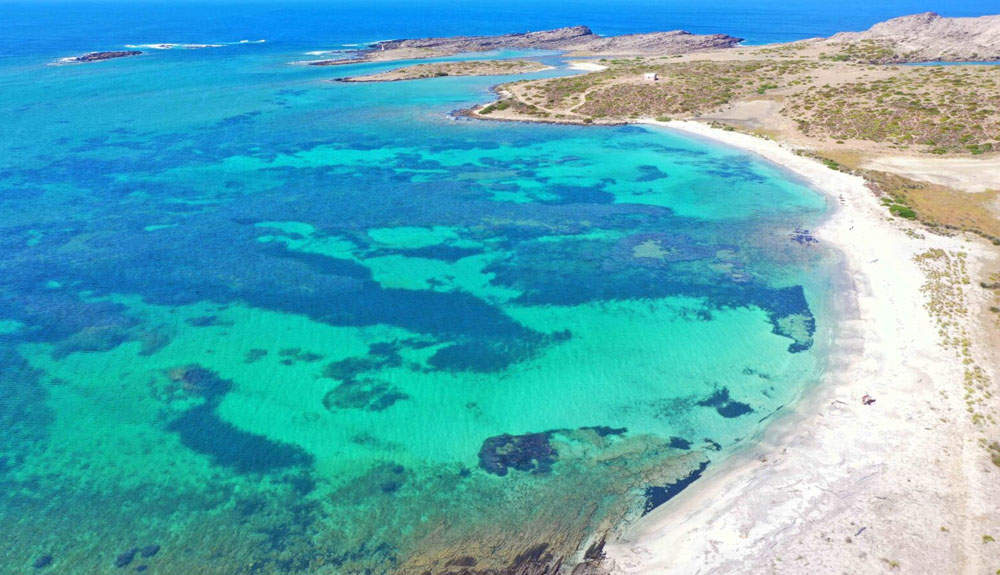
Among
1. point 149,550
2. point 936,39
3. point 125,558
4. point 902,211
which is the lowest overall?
point 125,558

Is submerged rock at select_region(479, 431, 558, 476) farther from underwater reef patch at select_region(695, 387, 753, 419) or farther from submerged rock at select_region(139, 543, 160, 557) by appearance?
submerged rock at select_region(139, 543, 160, 557)

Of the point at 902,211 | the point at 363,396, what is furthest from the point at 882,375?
the point at 363,396

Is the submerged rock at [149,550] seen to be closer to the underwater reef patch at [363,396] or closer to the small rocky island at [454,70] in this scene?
the underwater reef patch at [363,396]

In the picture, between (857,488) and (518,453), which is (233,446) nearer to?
(518,453)

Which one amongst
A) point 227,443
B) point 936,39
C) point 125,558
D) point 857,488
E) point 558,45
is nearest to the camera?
point 125,558

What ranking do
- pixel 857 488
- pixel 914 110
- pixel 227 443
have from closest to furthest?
pixel 857 488 < pixel 227 443 < pixel 914 110

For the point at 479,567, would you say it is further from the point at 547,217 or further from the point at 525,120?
the point at 525,120

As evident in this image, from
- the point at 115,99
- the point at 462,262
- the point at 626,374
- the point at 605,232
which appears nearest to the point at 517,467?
the point at 626,374

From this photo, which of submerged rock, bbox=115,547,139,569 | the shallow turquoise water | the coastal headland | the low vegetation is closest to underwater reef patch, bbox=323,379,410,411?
the shallow turquoise water
